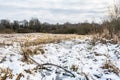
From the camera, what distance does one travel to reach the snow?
6.94 meters

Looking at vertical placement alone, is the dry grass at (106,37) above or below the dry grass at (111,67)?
above

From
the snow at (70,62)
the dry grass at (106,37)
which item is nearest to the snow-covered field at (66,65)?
the snow at (70,62)

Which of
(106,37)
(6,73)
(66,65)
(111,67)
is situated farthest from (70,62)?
(106,37)

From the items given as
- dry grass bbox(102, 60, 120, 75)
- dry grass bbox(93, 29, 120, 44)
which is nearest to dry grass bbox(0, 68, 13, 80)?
dry grass bbox(102, 60, 120, 75)

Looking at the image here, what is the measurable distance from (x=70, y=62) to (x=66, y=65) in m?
0.34

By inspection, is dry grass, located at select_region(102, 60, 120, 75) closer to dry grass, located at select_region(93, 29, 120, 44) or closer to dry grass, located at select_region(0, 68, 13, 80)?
dry grass, located at select_region(0, 68, 13, 80)

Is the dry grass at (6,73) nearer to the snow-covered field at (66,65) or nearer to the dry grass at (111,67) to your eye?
the snow-covered field at (66,65)

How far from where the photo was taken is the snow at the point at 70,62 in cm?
694

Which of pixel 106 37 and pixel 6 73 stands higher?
pixel 106 37

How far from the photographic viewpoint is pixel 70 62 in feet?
27.9

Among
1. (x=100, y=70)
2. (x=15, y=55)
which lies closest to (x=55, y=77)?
(x=100, y=70)

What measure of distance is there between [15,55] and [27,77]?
7.41 feet

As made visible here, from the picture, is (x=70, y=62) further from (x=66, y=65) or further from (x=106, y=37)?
(x=106, y=37)

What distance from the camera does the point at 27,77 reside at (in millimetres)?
6699
